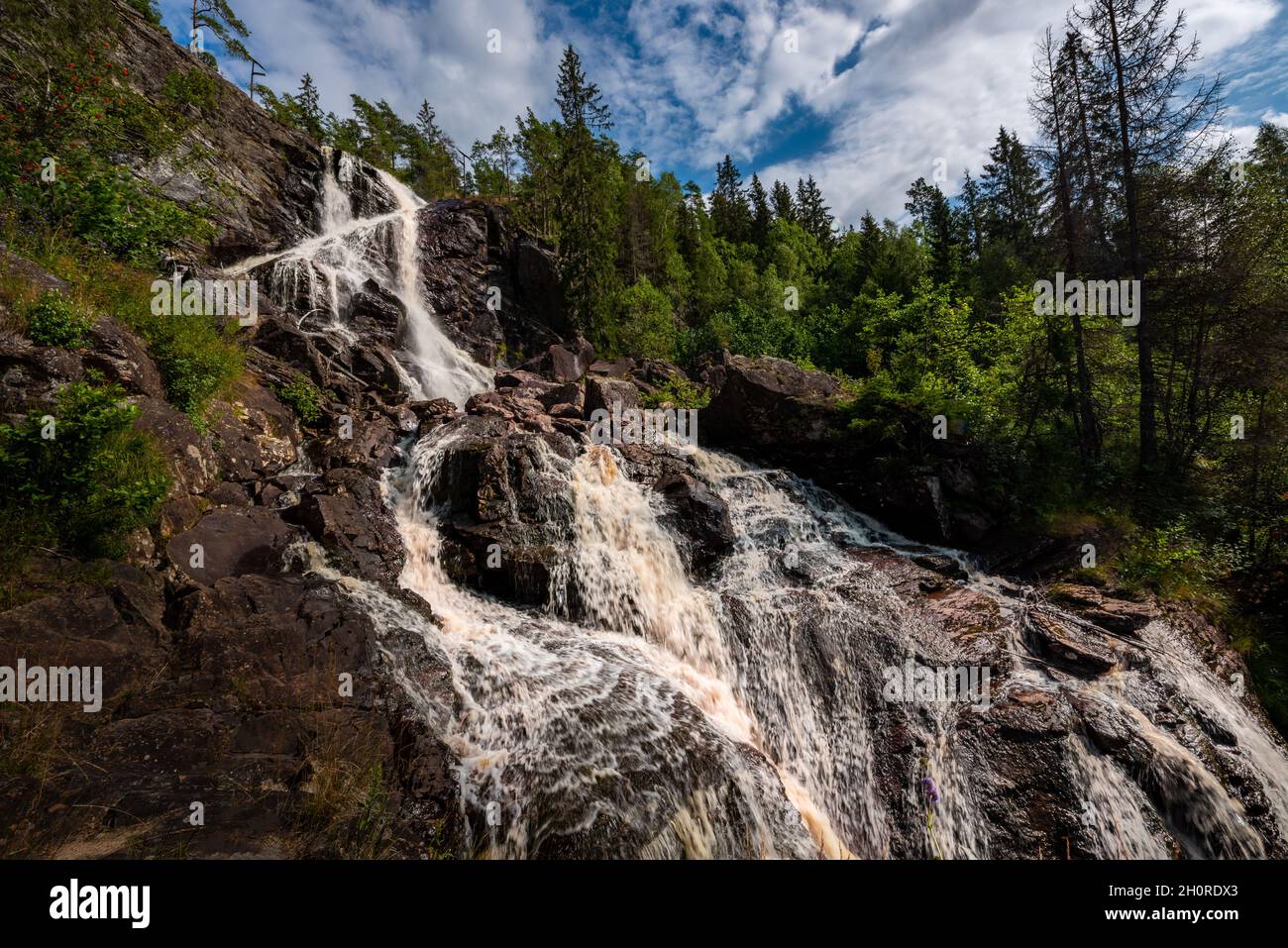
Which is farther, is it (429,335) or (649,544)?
(429,335)

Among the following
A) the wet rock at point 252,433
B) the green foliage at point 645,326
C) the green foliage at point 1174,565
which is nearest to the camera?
the wet rock at point 252,433

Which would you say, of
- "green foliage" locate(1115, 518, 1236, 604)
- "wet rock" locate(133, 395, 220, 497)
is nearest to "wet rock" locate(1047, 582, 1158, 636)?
"green foliage" locate(1115, 518, 1236, 604)

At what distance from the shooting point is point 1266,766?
6605 millimetres

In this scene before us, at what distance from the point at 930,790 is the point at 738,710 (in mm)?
2672

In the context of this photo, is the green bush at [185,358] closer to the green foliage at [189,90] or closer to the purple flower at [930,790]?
the purple flower at [930,790]

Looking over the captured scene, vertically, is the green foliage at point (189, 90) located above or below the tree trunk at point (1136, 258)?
above

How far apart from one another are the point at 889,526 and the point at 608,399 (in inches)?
360

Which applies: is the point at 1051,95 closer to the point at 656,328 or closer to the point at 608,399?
the point at 608,399

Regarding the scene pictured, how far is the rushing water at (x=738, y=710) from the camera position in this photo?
16.9 feet

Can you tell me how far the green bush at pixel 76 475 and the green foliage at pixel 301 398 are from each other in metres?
6.01

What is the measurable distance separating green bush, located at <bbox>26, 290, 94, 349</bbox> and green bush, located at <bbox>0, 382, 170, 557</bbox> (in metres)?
1.57

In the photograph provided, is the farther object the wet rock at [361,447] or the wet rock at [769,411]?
the wet rock at [769,411]

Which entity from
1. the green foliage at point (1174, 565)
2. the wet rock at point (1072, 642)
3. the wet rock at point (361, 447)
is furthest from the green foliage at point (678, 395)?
the green foliage at point (1174, 565)
